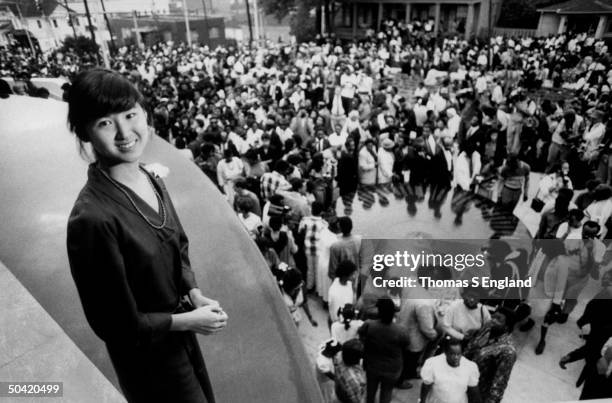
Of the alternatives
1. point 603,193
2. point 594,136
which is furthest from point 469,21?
point 603,193

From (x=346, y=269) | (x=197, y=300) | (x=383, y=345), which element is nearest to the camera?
(x=197, y=300)

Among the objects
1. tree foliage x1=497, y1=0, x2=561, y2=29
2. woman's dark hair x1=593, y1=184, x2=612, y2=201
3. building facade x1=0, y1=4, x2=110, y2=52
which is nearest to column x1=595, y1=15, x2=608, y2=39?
tree foliage x1=497, y1=0, x2=561, y2=29

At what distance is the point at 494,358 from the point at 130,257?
333 cm

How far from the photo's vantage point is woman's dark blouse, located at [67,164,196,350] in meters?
1.05

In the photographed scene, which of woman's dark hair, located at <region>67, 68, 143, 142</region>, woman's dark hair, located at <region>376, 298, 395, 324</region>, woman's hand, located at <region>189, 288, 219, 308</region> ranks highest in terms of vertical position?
woman's dark hair, located at <region>67, 68, 143, 142</region>

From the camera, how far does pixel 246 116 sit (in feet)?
31.0

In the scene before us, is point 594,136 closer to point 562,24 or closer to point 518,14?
point 562,24

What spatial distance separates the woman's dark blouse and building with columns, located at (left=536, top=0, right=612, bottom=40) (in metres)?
15.2

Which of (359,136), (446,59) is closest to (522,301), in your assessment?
(359,136)

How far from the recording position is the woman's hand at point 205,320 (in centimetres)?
126

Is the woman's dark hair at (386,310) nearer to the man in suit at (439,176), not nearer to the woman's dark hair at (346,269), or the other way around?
the woman's dark hair at (346,269)

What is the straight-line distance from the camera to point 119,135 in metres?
1.18

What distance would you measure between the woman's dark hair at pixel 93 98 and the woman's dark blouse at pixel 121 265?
15 centimetres

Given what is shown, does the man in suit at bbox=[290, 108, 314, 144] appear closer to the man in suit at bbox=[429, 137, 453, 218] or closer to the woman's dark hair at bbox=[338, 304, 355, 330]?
the man in suit at bbox=[429, 137, 453, 218]
